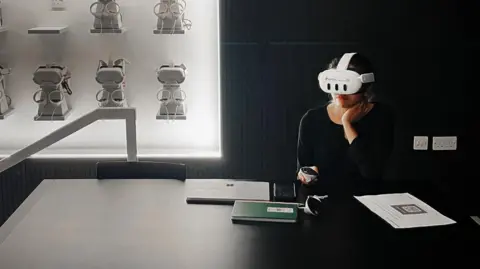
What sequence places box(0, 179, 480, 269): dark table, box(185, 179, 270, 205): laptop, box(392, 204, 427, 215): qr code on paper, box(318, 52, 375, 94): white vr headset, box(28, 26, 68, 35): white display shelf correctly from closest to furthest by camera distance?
box(0, 179, 480, 269): dark table < box(392, 204, 427, 215): qr code on paper < box(185, 179, 270, 205): laptop < box(318, 52, 375, 94): white vr headset < box(28, 26, 68, 35): white display shelf

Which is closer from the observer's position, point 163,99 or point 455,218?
point 455,218

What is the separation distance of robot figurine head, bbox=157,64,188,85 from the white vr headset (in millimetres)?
822

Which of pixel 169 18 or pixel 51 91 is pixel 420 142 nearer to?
pixel 169 18

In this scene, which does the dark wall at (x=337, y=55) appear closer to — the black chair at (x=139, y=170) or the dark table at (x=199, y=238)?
the black chair at (x=139, y=170)

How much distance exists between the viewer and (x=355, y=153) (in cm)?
395

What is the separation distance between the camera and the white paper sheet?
2.58 metres

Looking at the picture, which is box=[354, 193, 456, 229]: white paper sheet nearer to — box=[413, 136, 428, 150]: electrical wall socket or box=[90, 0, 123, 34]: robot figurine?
box=[413, 136, 428, 150]: electrical wall socket

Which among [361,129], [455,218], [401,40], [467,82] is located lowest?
[455,218]

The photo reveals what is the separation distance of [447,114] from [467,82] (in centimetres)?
22

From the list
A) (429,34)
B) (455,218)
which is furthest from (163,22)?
(455,218)

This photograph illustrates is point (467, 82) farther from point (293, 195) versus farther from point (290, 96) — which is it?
point (293, 195)

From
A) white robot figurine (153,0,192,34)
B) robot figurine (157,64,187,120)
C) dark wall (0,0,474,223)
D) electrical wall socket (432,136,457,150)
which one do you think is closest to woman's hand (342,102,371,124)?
Answer: dark wall (0,0,474,223)

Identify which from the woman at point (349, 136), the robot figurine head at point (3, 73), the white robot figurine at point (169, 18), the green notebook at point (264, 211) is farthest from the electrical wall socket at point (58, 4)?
the green notebook at point (264, 211)

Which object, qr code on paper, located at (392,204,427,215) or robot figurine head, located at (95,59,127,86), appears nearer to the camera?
qr code on paper, located at (392,204,427,215)
